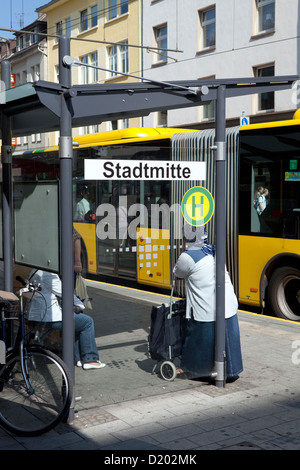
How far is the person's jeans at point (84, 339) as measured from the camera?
633cm

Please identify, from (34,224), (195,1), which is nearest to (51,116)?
(34,224)

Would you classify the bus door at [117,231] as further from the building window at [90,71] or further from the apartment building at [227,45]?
the building window at [90,71]

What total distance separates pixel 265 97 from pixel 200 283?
60.9ft

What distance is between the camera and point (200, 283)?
6039mm

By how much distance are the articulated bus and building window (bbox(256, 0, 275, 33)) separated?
45.1 feet

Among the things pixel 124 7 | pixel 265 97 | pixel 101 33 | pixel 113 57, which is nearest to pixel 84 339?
pixel 265 97

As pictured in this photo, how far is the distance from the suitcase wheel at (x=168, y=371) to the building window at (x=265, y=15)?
1943cm

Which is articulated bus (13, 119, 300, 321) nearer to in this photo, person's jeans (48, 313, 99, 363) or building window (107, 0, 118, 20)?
person's jeans (48, 313, 99, 363)

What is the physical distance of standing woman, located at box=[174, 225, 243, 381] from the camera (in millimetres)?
6035

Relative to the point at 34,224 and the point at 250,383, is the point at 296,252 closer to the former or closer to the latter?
the point at 250,383

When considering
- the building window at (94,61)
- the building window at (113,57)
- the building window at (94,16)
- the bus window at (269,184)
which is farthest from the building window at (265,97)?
the bus window at (269,184)

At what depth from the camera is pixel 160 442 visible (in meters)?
4.60

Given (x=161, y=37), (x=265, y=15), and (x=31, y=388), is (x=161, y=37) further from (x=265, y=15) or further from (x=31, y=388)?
(x=31, y=388)
